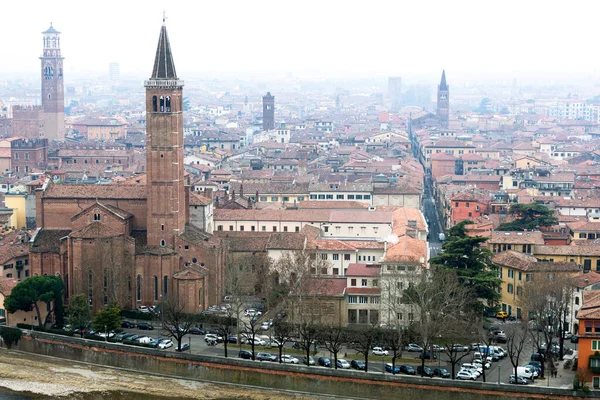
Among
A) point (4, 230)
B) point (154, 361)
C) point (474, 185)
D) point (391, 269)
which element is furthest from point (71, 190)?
point (474, 185)

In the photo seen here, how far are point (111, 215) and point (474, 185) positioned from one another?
3674 centimetres

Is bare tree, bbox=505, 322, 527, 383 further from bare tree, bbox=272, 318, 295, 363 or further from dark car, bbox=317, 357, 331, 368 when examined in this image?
bare tree, bbox=272, 318, 295, 363

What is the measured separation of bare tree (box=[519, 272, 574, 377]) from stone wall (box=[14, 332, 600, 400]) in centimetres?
299

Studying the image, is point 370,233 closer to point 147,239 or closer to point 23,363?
point 147,239

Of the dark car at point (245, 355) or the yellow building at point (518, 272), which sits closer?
the dark car at point (245, 355)

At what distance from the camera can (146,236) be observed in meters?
49.4

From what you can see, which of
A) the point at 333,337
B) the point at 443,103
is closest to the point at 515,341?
the point at 333,337

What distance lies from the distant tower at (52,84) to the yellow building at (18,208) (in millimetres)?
60844

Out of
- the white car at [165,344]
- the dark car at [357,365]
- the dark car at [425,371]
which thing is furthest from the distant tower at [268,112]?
the dark car at [425,371]

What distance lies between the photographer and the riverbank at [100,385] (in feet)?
128

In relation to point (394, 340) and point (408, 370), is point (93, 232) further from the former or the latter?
point (408, 370)

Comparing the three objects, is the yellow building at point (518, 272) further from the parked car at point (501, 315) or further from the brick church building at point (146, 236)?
the brick church building at point (146, 236)

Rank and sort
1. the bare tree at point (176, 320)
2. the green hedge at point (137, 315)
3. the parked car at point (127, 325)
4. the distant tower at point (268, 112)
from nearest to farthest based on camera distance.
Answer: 1. the bare tree at point (176, 320)
2. the parked car at point (127, 325)
3. the green hedge at point (137, 315)
4. the distant tower at point (268, 112)

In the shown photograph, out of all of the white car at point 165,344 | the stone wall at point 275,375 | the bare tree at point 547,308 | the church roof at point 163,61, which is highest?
the church roof at point 163,61
